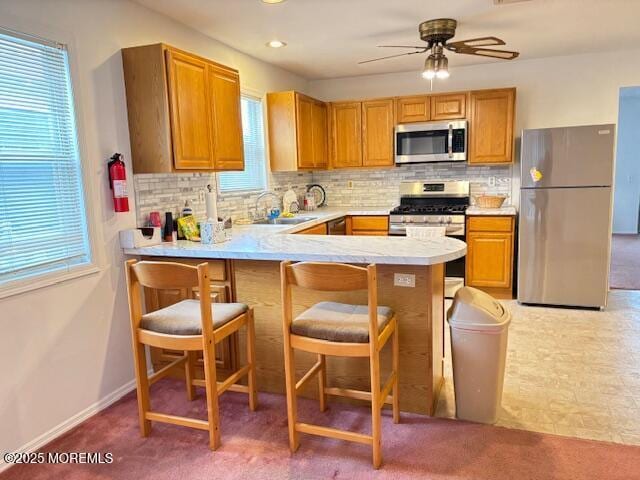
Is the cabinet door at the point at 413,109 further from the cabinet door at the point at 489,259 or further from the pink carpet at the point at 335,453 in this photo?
the pink carpet at the point at 335,453

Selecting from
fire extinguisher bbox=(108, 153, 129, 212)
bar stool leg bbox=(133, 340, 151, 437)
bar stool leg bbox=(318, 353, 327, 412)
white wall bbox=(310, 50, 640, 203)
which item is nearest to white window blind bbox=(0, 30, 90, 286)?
fire extinguisher bbox=(108, 153, 129, 212)

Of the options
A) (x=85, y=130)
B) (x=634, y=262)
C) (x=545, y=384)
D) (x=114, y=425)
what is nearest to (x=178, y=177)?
(x=85, y=130)

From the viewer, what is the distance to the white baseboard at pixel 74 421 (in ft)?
7.27

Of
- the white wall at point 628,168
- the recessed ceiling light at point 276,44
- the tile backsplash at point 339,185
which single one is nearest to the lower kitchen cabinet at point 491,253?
the tile backsplash at point 339,185

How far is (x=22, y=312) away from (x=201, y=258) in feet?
3.02

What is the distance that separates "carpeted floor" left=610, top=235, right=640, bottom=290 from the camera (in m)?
5.02

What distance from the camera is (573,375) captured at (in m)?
2.89

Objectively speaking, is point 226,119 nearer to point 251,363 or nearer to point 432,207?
point 251,363

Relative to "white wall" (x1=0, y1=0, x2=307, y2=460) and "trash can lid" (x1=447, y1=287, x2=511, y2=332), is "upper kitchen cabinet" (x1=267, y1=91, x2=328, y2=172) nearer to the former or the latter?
"white wall" (x1=0, y1=0, x2=307, y2=460)

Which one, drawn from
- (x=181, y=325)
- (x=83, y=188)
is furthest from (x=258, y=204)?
(x=181, y=325)

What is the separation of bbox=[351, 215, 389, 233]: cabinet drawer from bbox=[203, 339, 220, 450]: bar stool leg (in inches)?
118

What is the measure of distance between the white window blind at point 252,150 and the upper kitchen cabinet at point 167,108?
1.11 m

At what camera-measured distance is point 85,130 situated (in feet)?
8.25

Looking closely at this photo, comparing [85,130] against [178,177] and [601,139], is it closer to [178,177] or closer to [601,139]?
[178,177]
